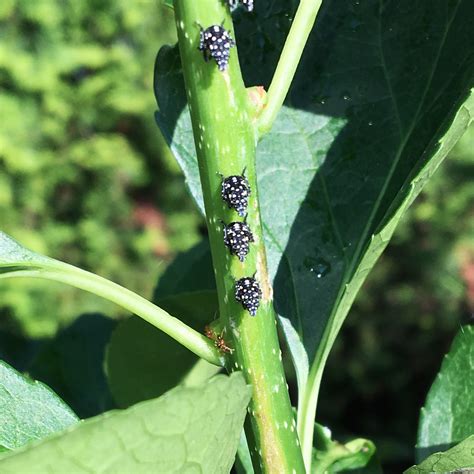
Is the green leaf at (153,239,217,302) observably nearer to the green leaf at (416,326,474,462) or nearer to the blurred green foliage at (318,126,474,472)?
the green leaf at (416,326,474,462)

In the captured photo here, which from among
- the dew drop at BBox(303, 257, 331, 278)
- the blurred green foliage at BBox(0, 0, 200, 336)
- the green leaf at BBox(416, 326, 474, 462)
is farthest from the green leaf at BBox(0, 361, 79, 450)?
the blurred green foliage at BBox(0, 0, 200, 336)

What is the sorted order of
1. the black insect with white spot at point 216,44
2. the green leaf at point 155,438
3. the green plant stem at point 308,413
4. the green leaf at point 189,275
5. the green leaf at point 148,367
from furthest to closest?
the green leaf at point 189,275 < the green leaf at point 148,367 < the green plant stem at point 308,413 < the black insect with white spot at point 216,44 < the green leaf at point 155,438

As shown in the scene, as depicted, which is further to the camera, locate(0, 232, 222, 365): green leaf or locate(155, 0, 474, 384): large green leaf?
locate(155, 0, 474, 384): large green leaf

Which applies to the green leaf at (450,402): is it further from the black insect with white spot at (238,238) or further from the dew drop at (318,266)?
the black insect with white spot at (238,238)

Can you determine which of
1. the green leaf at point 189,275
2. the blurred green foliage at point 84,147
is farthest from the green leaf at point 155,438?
the blurred green foliage at point 84,147

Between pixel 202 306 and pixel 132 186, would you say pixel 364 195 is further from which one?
pixel 132 186

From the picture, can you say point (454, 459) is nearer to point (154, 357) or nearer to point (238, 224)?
point (238, 224)
